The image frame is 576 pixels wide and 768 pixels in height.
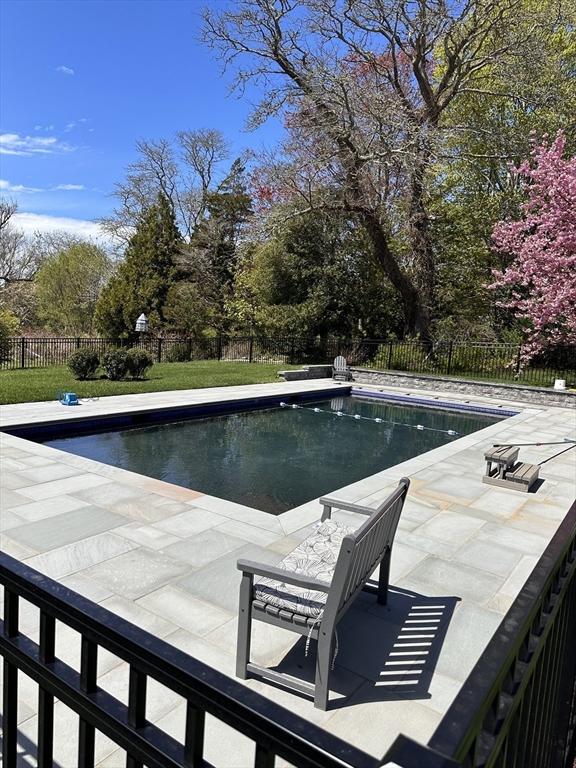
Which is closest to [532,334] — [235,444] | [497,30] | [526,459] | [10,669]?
[497,30]

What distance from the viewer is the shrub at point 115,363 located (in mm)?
13297

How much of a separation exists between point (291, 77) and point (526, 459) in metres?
15.1

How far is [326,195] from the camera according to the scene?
18031 millimetres

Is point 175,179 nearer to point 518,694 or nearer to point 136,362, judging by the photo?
point 136,362

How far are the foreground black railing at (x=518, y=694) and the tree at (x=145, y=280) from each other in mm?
23273

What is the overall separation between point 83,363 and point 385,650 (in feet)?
38.0

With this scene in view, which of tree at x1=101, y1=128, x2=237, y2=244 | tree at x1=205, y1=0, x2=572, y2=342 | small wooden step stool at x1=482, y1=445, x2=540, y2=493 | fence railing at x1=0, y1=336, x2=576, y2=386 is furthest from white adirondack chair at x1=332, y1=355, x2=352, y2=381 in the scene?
tree at x1=101, y1=128, x2=237, y2=244

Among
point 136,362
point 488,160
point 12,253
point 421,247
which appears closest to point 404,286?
point 421,247

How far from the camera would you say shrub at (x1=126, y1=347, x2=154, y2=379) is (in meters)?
13.5

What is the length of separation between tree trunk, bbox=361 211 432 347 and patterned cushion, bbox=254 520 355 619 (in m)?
16.1

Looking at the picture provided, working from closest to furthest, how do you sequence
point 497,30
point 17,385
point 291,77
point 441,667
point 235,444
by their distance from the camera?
1. point 441,667
2. point 235,444
3. point 17,385
4. point 497,30
5. point 291,77

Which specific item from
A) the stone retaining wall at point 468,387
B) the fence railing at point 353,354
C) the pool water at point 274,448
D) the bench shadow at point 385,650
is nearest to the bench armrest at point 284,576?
the bench shadow at point 385,650

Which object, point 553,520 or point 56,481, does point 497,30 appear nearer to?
point 553,520

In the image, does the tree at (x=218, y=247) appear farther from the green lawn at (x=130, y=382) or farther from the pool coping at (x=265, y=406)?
the pool coping at (x=265, y=406)
